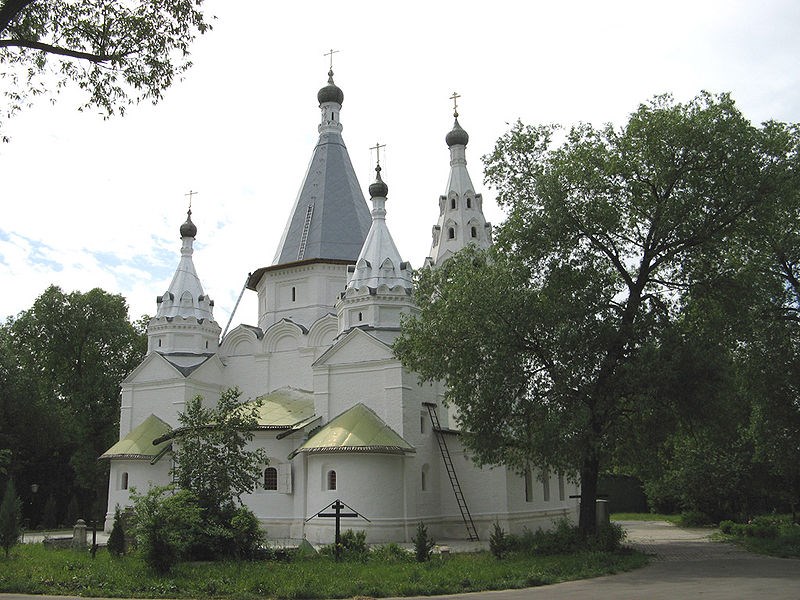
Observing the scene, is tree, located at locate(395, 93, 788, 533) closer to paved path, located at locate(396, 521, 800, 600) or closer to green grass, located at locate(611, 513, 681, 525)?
paved path, located at locate(396, 521, 800, 600)

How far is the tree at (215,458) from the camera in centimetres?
1543

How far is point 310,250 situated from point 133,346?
13983 mm

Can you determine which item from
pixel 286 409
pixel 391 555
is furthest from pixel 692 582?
pixel 286 409

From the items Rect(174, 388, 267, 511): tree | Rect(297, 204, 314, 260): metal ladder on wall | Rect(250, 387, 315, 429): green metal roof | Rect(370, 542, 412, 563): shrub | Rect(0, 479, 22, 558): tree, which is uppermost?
Rect(297, 204, 314, 260): metal ladder on wall

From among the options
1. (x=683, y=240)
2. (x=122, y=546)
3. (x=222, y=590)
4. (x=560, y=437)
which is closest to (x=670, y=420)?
(x=560, y=437)

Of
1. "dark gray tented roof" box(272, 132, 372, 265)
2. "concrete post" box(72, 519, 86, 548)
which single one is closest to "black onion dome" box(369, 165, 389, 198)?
"dark gray tented roof" box(272, 132, 372, 265)

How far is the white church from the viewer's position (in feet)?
71.9

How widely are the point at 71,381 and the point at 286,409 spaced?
A: 1713cm

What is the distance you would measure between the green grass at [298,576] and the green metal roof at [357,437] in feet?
21.8

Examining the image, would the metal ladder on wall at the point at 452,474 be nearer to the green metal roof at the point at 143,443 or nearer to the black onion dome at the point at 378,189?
the black onion dome at the point at 378,189

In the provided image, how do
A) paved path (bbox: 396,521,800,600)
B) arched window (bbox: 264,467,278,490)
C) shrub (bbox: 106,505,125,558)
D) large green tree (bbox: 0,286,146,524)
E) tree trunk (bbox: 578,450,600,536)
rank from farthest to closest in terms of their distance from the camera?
1. large green tree (bbox: 0,286,146,524)
2. arched window (bbox: 264,467,278,490)
3. tree trunk (bbox: 578,450,600,536)
4. shrub (bbox: 106,505,125,558)
5. paved path (bbox: 396,521,800,600)

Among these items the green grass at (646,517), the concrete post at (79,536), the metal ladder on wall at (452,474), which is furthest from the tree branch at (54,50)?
the green grass at (646,517)

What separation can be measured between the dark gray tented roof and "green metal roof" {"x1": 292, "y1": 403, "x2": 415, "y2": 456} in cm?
845

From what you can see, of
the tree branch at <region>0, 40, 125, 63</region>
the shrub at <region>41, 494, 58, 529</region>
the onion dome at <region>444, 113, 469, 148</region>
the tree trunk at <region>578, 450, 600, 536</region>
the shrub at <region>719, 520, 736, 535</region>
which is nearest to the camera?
the tree branch at <region>0, 40, 125, 63</region>
